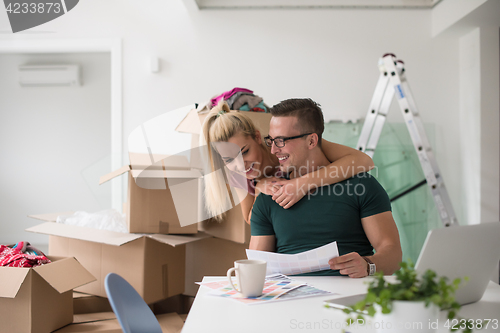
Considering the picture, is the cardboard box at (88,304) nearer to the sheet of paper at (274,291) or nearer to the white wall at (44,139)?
the sheet of paper at (274,291)

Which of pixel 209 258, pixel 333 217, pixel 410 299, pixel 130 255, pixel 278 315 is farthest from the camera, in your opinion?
pixel 209 258

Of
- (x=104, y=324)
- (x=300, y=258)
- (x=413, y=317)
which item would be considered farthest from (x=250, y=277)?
(x=104, y=324)

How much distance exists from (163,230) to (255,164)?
543 mm

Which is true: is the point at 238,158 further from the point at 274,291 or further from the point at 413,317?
the point at 413,317

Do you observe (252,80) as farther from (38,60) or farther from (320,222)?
(38,60)

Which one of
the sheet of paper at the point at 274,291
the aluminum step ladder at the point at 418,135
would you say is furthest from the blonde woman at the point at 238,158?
the aluminum step ladder at the point at 418,135

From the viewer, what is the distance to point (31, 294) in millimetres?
1414

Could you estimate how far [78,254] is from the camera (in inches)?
75.0

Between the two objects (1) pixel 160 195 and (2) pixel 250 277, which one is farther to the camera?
(1) pixel 160 195

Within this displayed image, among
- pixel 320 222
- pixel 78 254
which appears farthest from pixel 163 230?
pixel 320 222

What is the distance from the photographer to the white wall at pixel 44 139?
163 inches

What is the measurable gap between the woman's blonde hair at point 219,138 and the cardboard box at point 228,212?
5 cm

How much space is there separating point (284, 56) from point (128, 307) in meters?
2.52

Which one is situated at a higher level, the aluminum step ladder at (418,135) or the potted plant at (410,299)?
the aluminum step ladder at (418,135)
